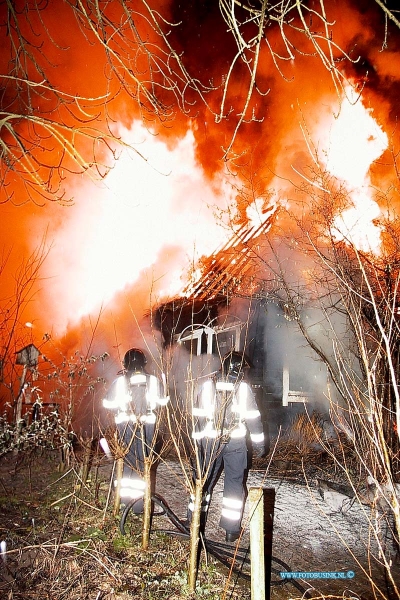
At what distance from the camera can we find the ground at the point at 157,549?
354cm

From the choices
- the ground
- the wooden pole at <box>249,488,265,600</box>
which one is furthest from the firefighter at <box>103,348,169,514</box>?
the wooden pole at <box>249,488,265,600</box>

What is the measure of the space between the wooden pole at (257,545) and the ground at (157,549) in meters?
0.17

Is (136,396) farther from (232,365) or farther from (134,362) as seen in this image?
(232,365)

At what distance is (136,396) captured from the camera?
18.5ft

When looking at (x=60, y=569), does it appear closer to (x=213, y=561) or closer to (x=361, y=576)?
(x=213, y=561)

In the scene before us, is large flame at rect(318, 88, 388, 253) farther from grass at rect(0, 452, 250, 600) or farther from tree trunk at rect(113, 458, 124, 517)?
grass at rect(0, 452, 250, 600)

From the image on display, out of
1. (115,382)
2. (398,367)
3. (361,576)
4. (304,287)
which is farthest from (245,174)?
(361,576)

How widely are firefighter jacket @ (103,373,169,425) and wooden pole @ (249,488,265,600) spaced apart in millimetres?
2384

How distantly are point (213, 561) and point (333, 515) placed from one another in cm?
278

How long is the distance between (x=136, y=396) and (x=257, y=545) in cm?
303

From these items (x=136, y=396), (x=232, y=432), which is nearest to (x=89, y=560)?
(x=232, y=432)

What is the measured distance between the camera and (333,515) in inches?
237

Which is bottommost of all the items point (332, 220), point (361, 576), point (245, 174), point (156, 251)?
point (361, 576)

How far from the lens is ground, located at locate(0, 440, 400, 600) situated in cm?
354
